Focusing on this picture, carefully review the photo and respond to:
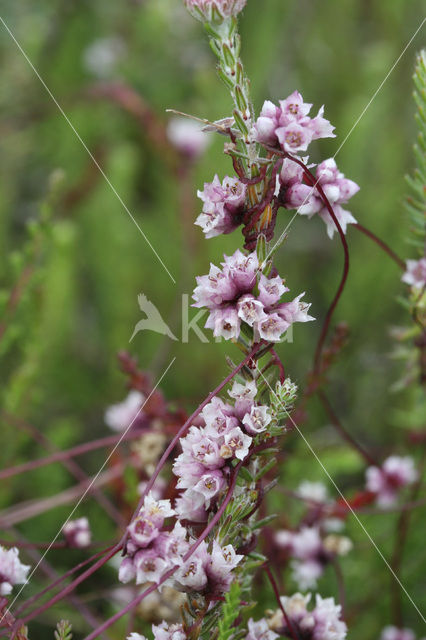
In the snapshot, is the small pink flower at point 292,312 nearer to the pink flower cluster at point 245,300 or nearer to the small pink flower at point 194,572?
the pink flower cluster at point 245,300

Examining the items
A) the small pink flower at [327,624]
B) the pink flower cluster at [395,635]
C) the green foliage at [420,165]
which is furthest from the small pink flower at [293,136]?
the pink flower cluster at [395,635]

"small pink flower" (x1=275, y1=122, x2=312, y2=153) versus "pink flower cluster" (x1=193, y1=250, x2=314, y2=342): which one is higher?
"small pink flower" (x1=275, y1=122, x2=312, y2=153)

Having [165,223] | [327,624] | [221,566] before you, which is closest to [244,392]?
[221,566]

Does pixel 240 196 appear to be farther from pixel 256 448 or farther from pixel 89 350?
pixel 89 350

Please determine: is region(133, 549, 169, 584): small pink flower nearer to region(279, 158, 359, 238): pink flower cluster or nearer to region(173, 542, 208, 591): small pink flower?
region(173, 542, 208, 591): small pink flower

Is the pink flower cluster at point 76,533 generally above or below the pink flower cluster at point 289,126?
below

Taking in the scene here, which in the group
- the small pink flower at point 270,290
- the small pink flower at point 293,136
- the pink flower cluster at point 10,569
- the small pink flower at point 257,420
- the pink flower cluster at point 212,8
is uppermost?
the pink flower cluster at point 212,8

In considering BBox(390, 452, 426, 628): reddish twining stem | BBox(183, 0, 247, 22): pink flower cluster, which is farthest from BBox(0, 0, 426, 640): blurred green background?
BBox(183, 0, 247, 22): pink flower cluster

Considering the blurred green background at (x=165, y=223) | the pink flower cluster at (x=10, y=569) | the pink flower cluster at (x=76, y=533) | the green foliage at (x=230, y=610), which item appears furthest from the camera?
the blurred green background at (x=165, y=223)
